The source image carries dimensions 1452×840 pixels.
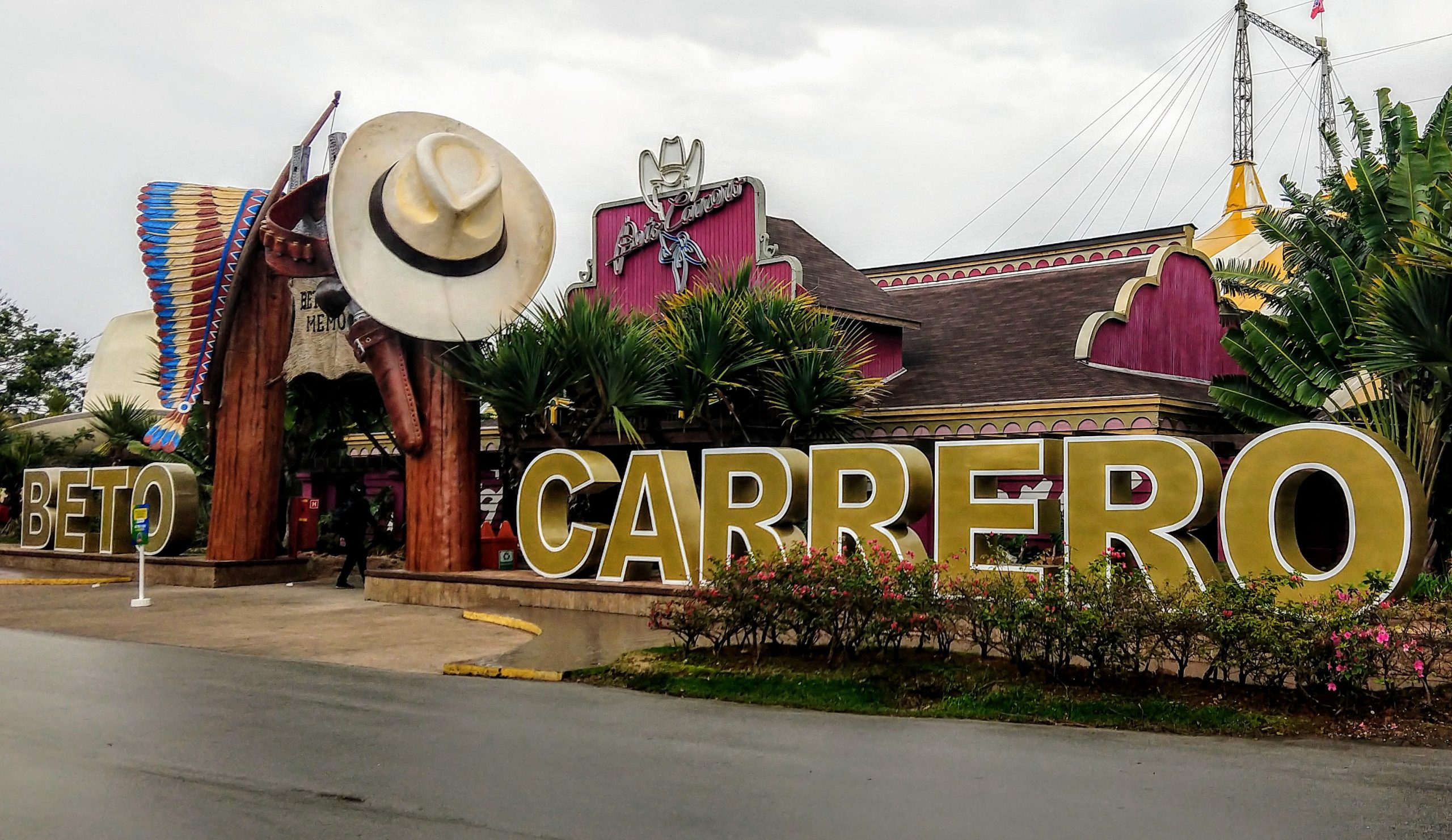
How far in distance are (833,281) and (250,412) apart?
35.5 feet

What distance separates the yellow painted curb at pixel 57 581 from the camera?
2208 centimetres

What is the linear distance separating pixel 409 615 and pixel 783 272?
29.2ft

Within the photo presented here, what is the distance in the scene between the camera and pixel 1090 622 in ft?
33.1

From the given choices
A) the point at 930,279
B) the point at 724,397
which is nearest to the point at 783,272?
the point at 724,397

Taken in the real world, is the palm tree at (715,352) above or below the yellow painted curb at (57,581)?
above

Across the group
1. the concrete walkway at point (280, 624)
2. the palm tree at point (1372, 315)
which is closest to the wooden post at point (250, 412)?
the concrete walkway at point (280, 624)

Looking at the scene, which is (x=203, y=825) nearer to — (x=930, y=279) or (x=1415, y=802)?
(x=1415, y=802)

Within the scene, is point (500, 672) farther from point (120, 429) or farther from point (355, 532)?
point (120, 429)

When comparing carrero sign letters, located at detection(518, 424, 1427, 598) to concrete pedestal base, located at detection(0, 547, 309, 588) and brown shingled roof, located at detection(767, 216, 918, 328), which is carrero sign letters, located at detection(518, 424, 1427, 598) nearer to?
brown shingled roof, located at detection(767, 216, 918, 328)

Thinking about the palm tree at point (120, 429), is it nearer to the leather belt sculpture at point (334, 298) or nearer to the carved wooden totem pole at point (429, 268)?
the leather belt sculpture at point (334, 298)

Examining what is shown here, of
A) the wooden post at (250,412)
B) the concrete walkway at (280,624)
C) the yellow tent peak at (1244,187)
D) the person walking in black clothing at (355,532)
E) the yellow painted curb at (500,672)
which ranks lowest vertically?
the yellow painted curb at (500,672)

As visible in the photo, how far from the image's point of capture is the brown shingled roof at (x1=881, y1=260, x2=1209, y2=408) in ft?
61.7

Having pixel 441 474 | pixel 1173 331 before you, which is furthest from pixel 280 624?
pixel 1173 331

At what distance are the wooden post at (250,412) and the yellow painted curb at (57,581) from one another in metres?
2.54
